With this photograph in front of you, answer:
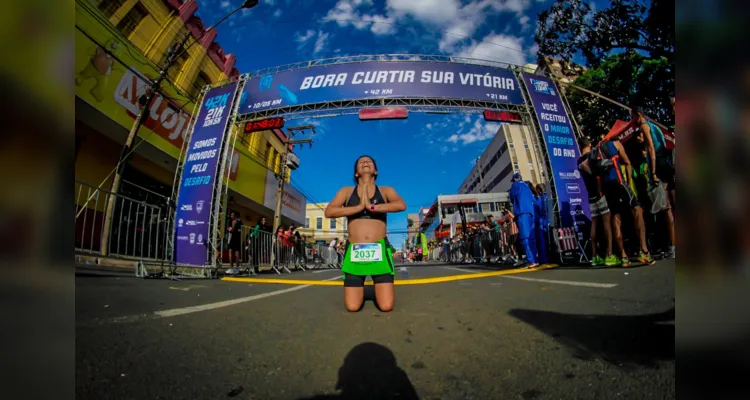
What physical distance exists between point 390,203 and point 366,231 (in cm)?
35

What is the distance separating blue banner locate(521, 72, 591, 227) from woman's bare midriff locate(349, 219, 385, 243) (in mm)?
7561

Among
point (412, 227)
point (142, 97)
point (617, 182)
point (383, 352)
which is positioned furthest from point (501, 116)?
point (412, 227)

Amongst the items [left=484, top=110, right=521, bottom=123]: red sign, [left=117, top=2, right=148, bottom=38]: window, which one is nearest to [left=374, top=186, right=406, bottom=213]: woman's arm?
[left=484, top=110, right=521, bottom=123]: red sign

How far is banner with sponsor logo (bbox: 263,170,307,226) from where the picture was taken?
17703mm

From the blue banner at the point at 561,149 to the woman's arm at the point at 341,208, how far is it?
7.69 metres

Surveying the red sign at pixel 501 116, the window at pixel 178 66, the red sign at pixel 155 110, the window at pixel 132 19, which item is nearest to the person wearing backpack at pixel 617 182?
the red sign at pixel 501 116

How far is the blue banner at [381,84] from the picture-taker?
34.3 ft

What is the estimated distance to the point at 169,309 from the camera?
1.99 meters

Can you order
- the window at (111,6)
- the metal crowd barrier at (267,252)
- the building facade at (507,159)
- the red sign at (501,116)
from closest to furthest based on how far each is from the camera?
the window at (111,6) → the metal crowd barrier at (267,252) → the red sign at (501,116) → the building facade at (507,159)

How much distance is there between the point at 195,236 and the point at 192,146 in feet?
11.3

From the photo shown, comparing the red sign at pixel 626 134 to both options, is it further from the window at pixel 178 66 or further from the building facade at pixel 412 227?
the building facade at pixel 412 227

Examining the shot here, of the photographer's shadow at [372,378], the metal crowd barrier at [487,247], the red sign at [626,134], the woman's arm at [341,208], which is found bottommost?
the metal crowd barrier at [487,247]
